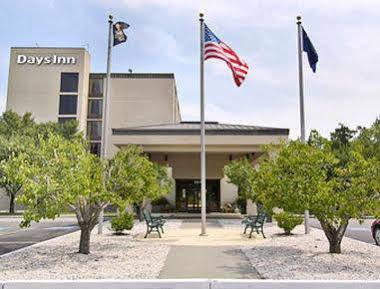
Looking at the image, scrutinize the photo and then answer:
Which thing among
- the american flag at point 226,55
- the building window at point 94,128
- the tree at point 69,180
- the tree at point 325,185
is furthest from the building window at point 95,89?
the tree at point 325,185

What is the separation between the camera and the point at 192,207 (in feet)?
119

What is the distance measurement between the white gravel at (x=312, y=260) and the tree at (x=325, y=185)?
2.70ft

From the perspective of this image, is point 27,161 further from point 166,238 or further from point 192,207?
point 192,207

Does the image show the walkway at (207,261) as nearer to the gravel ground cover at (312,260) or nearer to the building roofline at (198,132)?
the gravel ground cover at (312,260)

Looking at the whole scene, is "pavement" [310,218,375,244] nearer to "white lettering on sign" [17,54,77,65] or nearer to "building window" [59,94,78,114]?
"building window" [59,94,78,114]

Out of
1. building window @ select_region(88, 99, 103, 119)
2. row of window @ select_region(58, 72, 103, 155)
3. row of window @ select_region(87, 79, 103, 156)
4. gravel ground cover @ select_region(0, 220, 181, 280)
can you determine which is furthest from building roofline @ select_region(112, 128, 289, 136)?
building window @ select_region(88, 99, 103, 119)

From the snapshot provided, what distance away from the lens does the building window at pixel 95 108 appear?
52156mm

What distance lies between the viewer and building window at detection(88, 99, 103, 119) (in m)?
52.2

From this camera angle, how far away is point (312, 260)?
992 centimetres

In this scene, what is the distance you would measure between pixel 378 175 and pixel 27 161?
9071 millimetres

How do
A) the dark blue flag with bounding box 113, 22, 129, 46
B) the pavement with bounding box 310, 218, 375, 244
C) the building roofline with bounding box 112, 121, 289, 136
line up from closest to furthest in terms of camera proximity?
the pavement with bounding box 310, 218, 375, 244 → the dark blue flag with bounding box 113, 22, 129, 46 → the building roofline with bounding box 112, 121, 289, 136

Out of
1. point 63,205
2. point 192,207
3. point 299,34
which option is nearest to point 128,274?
point 63,205

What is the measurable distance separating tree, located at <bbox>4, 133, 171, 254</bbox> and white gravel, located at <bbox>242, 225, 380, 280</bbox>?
172 inches

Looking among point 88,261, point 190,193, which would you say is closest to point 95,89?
point 190,193
